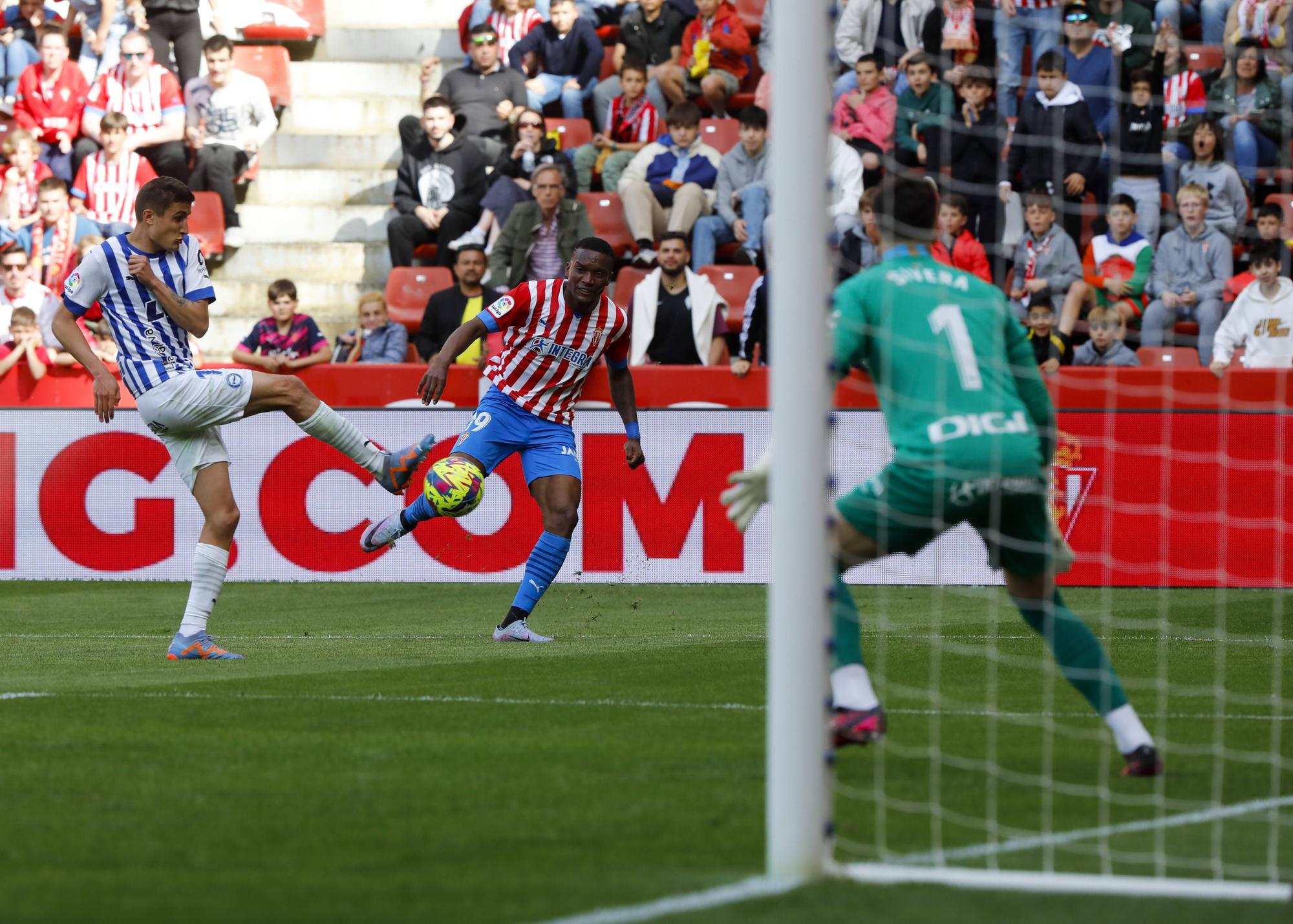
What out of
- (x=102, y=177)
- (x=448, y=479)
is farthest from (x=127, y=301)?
(x=102, y=177)

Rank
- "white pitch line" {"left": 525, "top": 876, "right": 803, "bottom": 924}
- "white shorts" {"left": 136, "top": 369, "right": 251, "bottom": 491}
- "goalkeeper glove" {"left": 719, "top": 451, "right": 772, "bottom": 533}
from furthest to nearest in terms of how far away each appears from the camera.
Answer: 1. "white shorts" {"left": 136, "top": 369, "right": 251, "bottom": 491}
2. "goalkeeper glove" {"left": 719, "top": 451, "right": 772, "bottom": 533}
3. "white pitch line" {"left": 525, "top": 876, "right": 803, "bottom": 924}

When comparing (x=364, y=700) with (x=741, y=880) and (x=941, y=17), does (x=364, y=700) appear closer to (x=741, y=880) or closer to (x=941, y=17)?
(x=741, y=880)

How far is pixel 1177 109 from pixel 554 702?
928cm

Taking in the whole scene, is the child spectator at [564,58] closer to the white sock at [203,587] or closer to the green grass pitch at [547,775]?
the green grass pitch at [547,775]

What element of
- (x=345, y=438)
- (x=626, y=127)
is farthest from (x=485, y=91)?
(x=345, y=438)

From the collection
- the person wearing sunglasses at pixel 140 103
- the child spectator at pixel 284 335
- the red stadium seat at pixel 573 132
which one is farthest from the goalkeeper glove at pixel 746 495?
the person wearing sunglasses at pixel 140 103

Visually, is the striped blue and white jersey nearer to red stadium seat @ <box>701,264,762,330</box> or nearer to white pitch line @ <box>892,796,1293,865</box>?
white pitch line @ <box>892,796,1293,865</box>

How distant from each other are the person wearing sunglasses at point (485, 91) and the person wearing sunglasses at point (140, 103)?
2.37 meters

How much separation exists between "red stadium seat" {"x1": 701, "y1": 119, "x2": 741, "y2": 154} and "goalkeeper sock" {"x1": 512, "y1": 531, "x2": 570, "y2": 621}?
329 inches

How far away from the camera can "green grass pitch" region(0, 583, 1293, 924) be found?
415cm

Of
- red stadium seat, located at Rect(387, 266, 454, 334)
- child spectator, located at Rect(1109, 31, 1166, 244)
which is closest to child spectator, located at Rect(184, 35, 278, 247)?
red stadium seat, located at Rect(387, 266, 454, 334)

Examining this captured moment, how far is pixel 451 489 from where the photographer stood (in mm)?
9758

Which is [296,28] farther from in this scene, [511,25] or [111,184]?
[111,184]

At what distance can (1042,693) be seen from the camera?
7.72 metres
